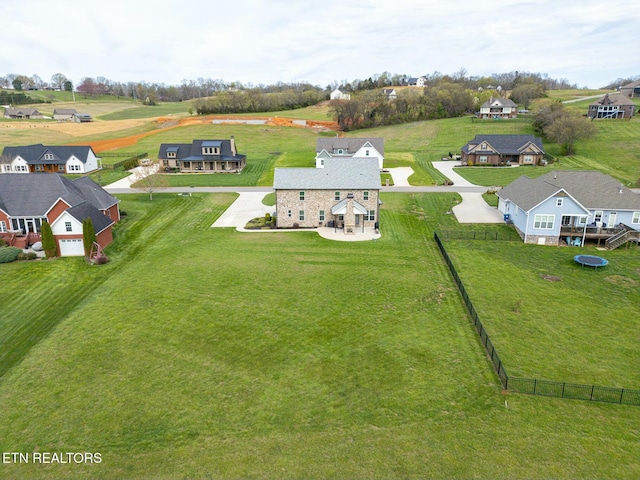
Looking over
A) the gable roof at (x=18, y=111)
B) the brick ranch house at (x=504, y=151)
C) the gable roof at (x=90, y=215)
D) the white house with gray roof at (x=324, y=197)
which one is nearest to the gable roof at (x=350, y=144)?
the brick ranch house at (x=504, y=151)

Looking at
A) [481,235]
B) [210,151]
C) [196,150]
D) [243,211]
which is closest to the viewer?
[481,235]

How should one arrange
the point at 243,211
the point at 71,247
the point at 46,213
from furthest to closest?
the point at 243,211 → the point at 46,213 → the point at 71,247

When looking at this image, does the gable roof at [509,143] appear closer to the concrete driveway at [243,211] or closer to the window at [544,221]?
the window at [544,221]

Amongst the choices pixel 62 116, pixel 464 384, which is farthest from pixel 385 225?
pixel 62 116

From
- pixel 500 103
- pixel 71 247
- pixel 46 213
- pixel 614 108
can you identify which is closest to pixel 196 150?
pixel 46 213

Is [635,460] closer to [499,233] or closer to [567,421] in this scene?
[567,421]

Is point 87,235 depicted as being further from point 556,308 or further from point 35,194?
point 556,308

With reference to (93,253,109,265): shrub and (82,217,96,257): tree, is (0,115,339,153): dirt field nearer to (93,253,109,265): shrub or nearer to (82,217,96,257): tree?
(82,217,96,257): tree
